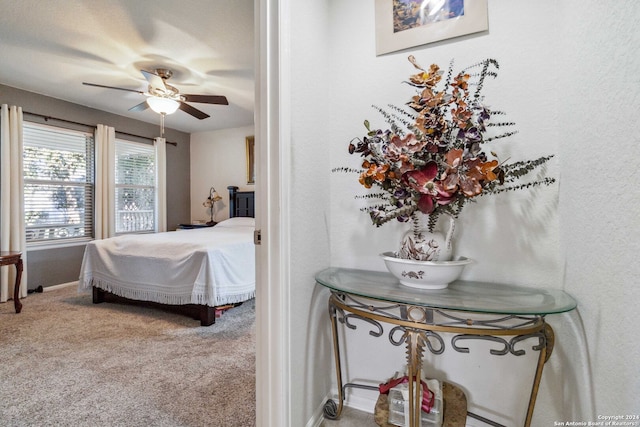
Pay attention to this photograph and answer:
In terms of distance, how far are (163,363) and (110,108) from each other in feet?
12.5

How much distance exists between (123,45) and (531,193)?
10.3 feet

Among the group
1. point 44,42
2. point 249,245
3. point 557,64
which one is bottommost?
point 249,245

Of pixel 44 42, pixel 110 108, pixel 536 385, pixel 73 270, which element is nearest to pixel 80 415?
pixel 536 385

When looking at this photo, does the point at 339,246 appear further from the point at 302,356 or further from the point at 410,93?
the point at 410,93

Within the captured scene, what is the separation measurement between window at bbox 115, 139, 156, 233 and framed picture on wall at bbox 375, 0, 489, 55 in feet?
14.7

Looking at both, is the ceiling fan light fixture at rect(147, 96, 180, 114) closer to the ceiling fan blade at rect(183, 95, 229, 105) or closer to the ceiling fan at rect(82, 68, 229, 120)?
the ceiling fan at rect(82, 68, 229, 120)

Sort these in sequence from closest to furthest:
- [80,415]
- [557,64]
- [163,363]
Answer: [557,64] < [80,415] < [163,363]

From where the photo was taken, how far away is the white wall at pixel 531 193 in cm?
68

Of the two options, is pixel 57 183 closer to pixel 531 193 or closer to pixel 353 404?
pixel 353 404

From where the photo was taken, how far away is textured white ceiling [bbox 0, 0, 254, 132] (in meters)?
2.03

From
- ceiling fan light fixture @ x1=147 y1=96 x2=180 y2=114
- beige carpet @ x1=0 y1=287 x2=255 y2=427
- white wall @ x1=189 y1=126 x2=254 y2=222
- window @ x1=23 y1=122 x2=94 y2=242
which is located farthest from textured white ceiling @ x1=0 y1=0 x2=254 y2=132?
beige carpet @ x1=0 y1=287 x2=255 y2=427

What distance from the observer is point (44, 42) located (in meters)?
2.40

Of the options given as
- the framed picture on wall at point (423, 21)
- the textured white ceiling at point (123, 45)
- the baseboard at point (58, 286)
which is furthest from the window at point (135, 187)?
the framed picture on wall at point (423, 21)

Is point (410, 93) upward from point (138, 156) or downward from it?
downward
